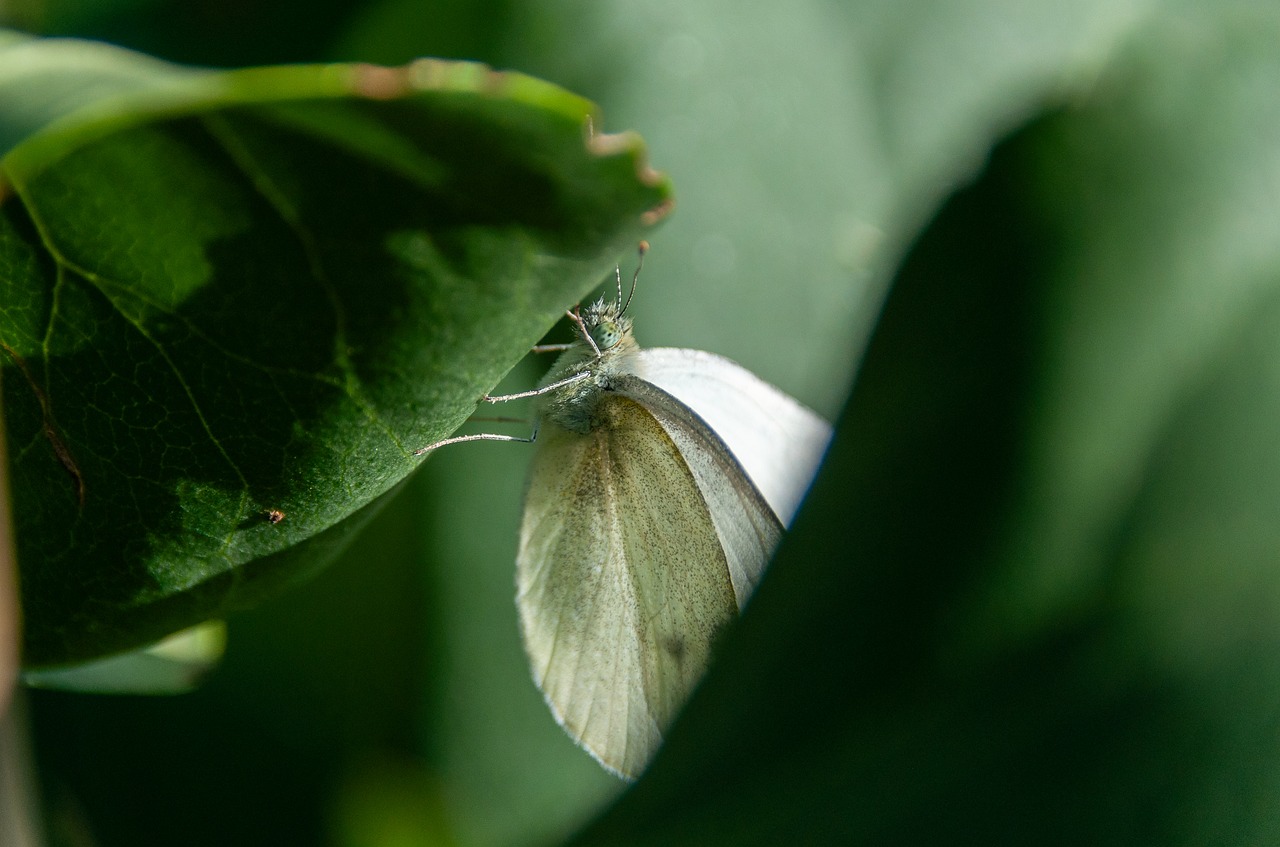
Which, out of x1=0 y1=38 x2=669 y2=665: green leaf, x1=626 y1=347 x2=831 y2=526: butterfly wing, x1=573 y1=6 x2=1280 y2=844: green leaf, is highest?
x1=626 y1=347 x2=831 y2=526: butterfly wing

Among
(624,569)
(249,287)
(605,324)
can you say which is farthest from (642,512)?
(249,287)

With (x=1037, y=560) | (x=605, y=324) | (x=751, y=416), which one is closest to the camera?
(x=1037, y=560)

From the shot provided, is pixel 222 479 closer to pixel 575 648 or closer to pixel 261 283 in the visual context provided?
pixel 261 283

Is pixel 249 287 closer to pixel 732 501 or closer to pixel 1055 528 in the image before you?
pixel 1055 528

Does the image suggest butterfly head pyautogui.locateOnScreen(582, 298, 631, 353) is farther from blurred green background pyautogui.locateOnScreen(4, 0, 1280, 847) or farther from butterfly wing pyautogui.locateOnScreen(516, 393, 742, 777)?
blurred green background pyautogui.locateOnScreen(4, 0, 1280, 847)

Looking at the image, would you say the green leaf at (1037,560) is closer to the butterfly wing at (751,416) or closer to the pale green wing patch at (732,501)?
the butterfly wing at (751,416)

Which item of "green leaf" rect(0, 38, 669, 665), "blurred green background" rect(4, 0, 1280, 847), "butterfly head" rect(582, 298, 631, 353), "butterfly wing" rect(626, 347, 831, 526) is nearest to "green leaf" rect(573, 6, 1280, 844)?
"blurred green background" rect(4, 0, 1280, 847)

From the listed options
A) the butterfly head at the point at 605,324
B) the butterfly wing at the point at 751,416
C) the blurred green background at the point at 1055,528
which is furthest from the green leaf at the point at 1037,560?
the butterfly head at the point at 605,324

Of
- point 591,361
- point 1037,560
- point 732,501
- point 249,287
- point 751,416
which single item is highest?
point 591,361
